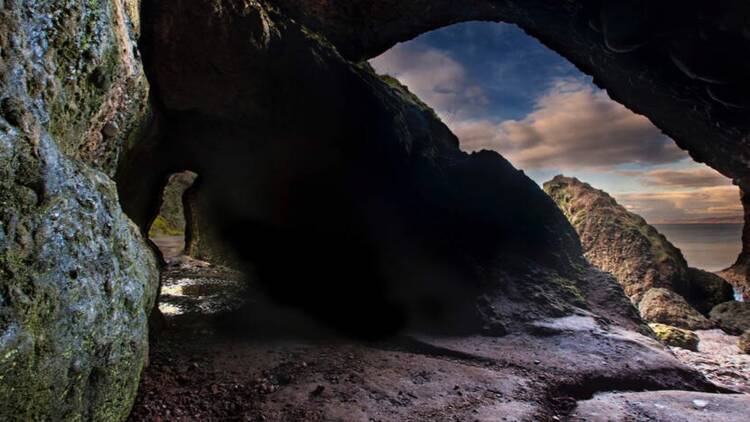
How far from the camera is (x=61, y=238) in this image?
3.00m

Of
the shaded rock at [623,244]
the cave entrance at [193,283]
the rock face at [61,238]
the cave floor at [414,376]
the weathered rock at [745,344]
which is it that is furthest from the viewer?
the shaded rock at [623,244]

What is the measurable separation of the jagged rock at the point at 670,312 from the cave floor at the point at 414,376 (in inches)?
254

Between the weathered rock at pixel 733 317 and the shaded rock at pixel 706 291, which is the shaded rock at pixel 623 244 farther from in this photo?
the weathered rock at pixel 733 317

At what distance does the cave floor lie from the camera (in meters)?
4.56

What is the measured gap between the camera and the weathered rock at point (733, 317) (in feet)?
39.8

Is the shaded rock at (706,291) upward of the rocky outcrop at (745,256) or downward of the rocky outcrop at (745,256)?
downward

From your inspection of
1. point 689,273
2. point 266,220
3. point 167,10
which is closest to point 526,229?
point 266,220

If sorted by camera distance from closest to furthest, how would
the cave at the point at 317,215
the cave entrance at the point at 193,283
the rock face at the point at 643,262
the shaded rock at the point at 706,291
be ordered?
1. the cave at the point at 317,215
2. the cave entrance at the point at 193,283
3. the rock face at the point at 643,262
4. the shaded rock at the point at 706,291

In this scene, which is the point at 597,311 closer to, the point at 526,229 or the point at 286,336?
the point at 526,229

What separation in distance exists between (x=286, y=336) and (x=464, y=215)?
5619 mm

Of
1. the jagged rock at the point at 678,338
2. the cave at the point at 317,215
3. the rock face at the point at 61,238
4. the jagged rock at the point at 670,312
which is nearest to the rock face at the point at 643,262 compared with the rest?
the jagged rock at the point at 670,312

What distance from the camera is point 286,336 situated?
717cm

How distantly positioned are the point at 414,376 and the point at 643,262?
15857mm

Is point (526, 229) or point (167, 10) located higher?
point (167, 10)
